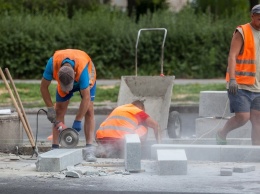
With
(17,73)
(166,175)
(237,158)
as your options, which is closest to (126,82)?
(237,158)

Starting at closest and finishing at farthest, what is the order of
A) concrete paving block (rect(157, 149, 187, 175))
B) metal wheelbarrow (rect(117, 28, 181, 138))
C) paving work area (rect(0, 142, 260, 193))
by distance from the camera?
paving work area (rect(0, 142, 260, 193)) < concrete paving block (rect(157, 149, 187, 175)) < metal wheelbarrow (rect(117, 28, 181, 138))

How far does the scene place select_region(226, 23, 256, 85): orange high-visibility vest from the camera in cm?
1109

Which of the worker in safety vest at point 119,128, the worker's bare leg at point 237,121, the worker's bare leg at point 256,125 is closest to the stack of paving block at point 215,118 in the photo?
the worker's bare leg at point 237,121

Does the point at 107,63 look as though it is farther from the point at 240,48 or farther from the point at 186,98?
the point at 240,48

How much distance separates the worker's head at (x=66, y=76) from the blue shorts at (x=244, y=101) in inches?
74.2

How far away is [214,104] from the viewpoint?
12844 mm

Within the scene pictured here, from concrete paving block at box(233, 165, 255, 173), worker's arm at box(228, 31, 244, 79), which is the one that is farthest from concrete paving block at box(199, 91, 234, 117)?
concrete paving block at box(233, 165, 255, 173)

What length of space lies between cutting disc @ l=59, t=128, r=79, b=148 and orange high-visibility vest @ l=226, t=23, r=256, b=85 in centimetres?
189

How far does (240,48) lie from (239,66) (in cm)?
21

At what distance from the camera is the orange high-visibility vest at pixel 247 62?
36.4ft

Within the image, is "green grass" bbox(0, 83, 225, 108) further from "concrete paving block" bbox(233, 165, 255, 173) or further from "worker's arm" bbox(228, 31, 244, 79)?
"concrete paving block" bbox(233, 165, 255, 173)

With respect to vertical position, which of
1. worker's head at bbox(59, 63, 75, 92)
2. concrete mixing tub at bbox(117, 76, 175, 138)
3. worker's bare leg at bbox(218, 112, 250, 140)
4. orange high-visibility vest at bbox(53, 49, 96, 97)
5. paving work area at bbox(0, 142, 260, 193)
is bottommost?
paving work area at bbox(0, 142, 260, 193)

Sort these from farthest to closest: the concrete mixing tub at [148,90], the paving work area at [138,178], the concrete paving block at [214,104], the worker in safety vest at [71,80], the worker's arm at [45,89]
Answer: the concrete mixing tub at [148,90], the concrete paving block at [214,104], the worker's arm at [45,89], the worker in safety vest at [71,80], the paving work area at [138,178]

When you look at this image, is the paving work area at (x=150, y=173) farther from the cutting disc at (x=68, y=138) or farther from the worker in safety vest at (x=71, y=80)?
the worker in safety vest at (x=71, y=80)
